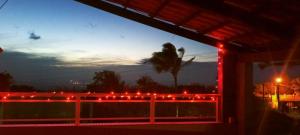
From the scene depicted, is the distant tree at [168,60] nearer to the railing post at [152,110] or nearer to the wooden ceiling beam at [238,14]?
the railing post at [152,110]

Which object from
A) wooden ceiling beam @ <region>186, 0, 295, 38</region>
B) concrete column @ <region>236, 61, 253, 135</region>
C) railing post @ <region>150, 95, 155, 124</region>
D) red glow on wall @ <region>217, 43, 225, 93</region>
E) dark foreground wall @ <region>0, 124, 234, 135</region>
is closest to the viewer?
wooden ceiling beam @ <region>186, 0, 295, 38</region>

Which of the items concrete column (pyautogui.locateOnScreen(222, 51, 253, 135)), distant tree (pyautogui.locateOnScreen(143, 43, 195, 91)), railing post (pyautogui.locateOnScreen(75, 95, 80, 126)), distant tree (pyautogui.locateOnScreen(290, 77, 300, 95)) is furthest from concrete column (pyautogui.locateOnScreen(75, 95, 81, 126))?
distant tree (pyautogui.locateOnScreen(143, 43, 195, 91))

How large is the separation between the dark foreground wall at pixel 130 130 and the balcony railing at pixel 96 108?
0.73 feet

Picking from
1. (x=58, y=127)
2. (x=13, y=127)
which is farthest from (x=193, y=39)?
(x=13, y=127)

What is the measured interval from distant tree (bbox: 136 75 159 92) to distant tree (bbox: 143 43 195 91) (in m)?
2.84

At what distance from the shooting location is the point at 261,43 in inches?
433

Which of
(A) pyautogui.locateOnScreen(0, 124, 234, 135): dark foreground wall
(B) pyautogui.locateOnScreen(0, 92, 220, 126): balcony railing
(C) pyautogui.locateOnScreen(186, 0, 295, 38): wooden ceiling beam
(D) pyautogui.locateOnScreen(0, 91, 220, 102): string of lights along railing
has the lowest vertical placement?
(A) pyautogui.locateOnScreen(0, 124, 234, 135): dark foreground wall

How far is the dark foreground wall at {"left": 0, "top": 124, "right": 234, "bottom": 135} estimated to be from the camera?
A: 10.2 metres

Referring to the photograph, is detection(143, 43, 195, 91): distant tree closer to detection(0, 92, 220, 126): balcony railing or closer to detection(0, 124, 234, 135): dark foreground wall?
detection(0, 92, 220, 126): balcony railing

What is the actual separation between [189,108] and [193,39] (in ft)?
16.0

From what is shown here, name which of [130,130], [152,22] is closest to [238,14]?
[152,22]

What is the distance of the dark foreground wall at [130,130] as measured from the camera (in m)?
10.2

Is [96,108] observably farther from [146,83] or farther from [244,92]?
[146,83]

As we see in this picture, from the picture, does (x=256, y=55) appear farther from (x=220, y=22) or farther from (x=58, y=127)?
(x=58, y=127)
